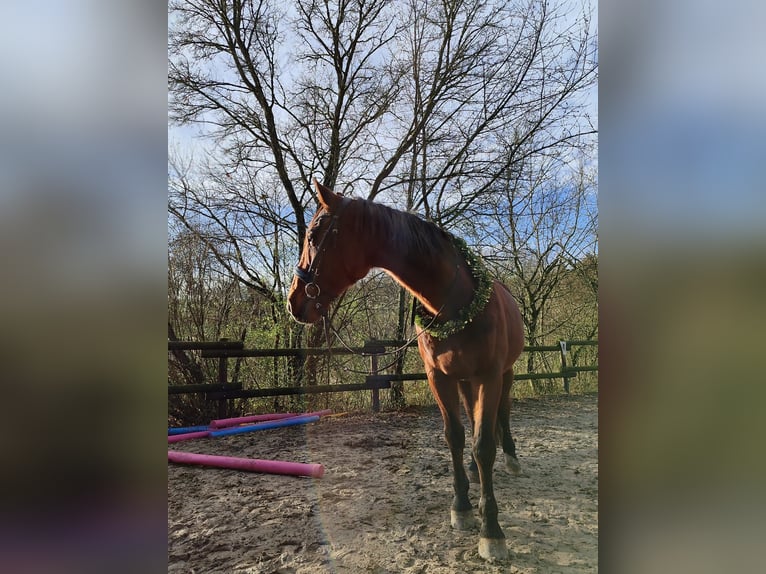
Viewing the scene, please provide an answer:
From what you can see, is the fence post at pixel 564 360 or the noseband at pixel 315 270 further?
the fence post at pixel 564 360

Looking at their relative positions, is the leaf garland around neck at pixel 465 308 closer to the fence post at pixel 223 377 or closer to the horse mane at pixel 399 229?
the horse mane at pixel 399 229

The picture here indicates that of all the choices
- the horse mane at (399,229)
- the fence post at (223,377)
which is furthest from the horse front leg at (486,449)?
the fence post at (223,377)

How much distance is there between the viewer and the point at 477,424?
1.11 m

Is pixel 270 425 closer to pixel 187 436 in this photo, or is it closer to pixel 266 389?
pixel 266 389

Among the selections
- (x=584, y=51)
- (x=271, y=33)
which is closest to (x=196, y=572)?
(x=584, y=51)

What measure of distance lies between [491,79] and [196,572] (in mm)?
1940

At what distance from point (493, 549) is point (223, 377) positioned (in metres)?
1.92

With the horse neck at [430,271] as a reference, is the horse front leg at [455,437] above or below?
below

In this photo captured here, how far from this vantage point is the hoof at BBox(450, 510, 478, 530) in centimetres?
117

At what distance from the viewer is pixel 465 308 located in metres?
1.06

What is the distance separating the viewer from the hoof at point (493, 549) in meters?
1.01

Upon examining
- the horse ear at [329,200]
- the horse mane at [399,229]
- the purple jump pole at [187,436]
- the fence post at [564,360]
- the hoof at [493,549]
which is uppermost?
the horse ear at [329,200]
